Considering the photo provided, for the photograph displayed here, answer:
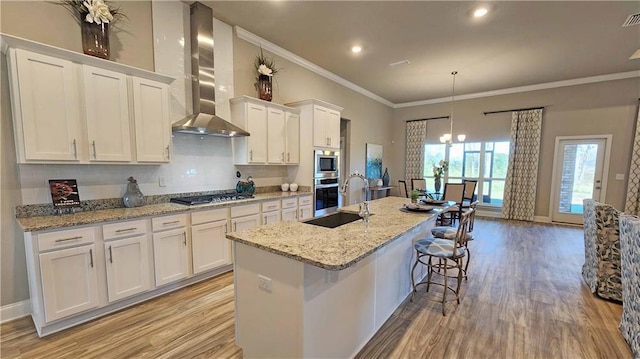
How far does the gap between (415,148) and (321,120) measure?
4.34 m

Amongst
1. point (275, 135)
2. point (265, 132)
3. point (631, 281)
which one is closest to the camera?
point (631, 281)

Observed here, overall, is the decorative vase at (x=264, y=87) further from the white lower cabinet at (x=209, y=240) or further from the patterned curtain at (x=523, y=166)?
the patterned curtain at (x=523, y=166)

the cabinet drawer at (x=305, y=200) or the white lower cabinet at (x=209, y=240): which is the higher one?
the cabinet drawer at (x=305, y=200)

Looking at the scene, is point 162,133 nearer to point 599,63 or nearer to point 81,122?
point 81,122

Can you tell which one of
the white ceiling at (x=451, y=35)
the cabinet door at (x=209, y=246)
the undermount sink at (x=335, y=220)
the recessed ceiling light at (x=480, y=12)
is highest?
the white ceiling at (x=451, y=35)

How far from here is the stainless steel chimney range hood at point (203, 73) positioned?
10.7 feet

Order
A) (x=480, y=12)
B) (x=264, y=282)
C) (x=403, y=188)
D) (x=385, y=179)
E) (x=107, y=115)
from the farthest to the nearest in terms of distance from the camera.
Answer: (x=385, y=179) < (x=403, y=188) < (x=480, y=12) < (x=107, y=115) < (x=264, y=282)

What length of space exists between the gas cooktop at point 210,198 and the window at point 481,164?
5.52m

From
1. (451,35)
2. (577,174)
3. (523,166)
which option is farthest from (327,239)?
(577,174)

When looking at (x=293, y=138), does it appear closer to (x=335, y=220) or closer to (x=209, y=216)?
(x=209, y=216)

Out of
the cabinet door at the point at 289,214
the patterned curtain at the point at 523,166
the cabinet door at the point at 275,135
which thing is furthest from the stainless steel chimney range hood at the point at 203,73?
the patterned curtain at the point at 523,166

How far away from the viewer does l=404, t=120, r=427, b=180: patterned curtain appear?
25.4 ft

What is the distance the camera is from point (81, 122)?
7.80ft

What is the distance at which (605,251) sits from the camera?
8.99ft
